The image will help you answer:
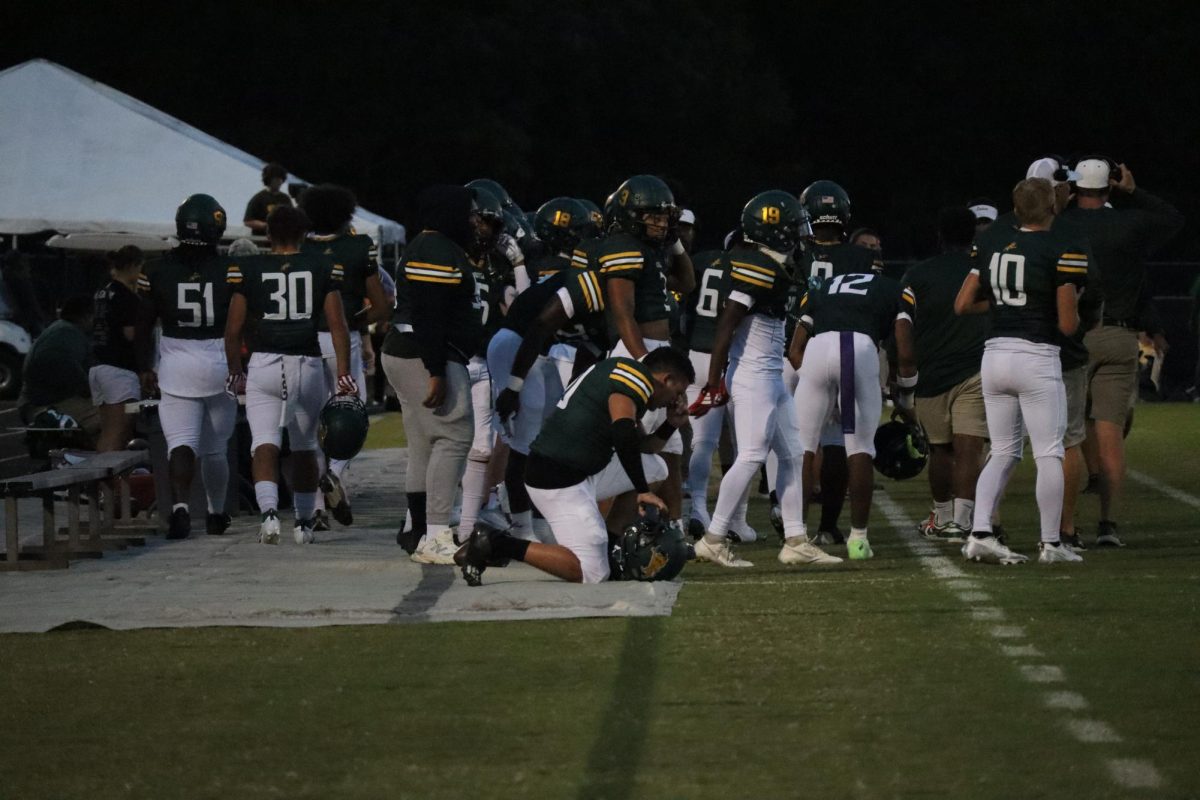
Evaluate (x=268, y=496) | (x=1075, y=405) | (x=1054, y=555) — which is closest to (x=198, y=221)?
(x=268, y=496)

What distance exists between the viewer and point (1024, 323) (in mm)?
11195

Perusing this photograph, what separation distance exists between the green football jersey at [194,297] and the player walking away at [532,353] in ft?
6.67

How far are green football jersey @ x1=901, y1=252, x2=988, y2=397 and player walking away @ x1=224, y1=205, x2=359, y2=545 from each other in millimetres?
3407

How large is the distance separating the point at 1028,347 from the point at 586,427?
239 centimetres

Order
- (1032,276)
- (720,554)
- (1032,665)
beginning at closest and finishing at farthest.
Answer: (1032,665), (1032,276), (720,554)

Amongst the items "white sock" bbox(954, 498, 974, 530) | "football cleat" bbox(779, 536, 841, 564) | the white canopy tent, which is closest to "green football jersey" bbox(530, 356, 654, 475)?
"football cleat" bbox(779, 536, 841, 564)

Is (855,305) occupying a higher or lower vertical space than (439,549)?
higher

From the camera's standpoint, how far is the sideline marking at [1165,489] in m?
15.5

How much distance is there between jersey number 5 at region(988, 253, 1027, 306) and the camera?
36.5 ft

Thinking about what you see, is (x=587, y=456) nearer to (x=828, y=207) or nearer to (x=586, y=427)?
(x=586, y=427)

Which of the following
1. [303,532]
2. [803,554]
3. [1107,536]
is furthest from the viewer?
[303,532]

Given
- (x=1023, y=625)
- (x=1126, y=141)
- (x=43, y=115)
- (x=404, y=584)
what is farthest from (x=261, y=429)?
(x=1126, y=141)

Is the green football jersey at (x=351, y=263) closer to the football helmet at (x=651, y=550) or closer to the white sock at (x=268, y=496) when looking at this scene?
the white sock at (x=268, y=496)

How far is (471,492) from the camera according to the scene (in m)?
12.2
